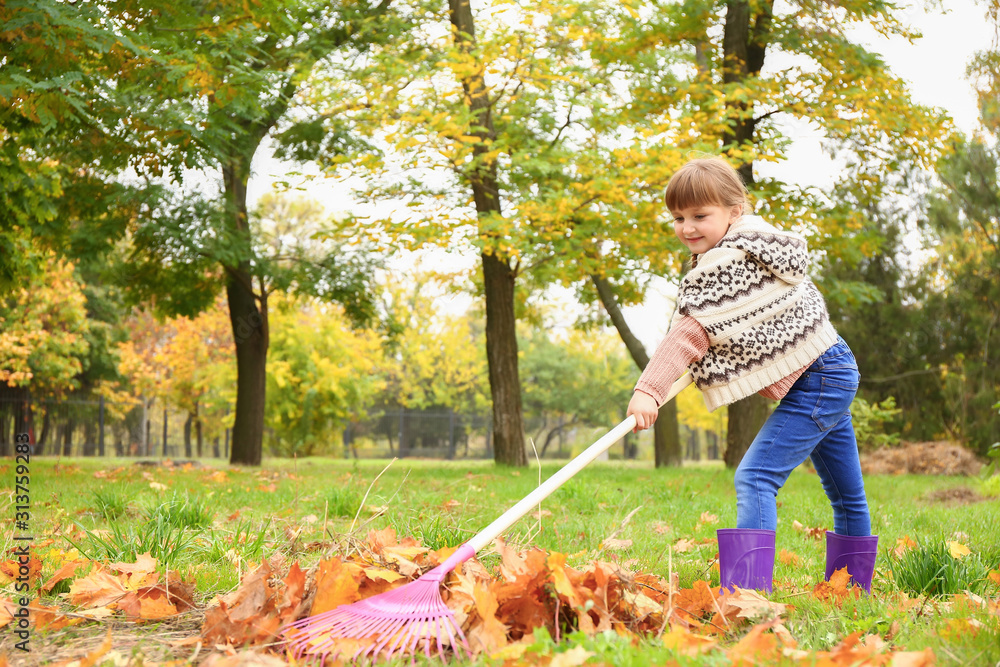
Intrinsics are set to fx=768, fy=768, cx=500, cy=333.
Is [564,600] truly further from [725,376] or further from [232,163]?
[232,163]

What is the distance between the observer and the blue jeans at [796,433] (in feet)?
7.88

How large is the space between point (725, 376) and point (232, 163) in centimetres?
931

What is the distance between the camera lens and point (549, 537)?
3590 mm

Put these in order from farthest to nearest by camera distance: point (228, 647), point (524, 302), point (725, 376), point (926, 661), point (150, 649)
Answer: point (524, 302), point (725, 376), point (150, 649), point (228, 647), point (926, 661)

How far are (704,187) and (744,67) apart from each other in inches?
306

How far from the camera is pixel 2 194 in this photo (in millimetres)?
6328

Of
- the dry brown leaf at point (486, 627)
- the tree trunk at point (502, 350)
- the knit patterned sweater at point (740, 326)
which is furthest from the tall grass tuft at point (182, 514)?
the tree trunk at point (502, 350)

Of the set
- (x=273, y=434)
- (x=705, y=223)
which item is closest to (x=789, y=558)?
(x=705, y=223)

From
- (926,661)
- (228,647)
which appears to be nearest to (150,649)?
(228,647)

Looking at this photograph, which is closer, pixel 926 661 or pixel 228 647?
pixel 926 661

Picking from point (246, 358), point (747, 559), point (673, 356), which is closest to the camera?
point (747, 559)

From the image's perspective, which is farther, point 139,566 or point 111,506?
point 111,506

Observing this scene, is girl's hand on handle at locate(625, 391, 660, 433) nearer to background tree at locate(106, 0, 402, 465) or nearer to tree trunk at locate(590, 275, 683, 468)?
background tree at locate(106, 0, 402, 465)

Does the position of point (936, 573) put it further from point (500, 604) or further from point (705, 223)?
point (500, 604)
